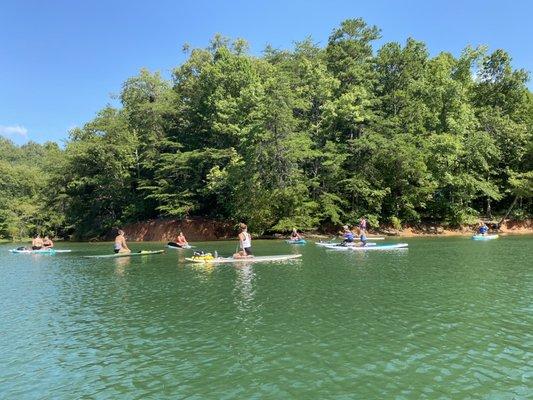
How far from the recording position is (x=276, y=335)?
11703mm

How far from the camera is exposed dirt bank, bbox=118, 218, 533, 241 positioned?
51.5m

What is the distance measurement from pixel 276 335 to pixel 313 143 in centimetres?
3948

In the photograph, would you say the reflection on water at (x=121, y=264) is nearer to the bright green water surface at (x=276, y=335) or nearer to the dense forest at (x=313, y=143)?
the bright green water surface at (x=276, y=335)

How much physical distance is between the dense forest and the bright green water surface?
94.2 ft

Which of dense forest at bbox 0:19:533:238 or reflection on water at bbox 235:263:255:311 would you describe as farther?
dense forest at bbox 0:19:533:238

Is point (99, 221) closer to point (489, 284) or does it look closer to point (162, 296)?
point (162, 296)

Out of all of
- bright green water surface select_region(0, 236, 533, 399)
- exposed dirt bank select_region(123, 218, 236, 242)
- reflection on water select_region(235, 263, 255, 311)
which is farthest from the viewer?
exposed dirt bank select_region(123, 218, 236, 242)

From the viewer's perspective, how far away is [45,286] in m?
20.7

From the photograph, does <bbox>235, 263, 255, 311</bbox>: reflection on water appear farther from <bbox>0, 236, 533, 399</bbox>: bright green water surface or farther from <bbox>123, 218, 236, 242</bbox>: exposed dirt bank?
<bbox>123, 218, 236, 242</bbox>: exposed dirt bank

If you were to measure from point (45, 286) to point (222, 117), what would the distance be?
116ft

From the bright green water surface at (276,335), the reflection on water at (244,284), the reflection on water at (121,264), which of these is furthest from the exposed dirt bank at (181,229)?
the bright green water surface at (276,335)

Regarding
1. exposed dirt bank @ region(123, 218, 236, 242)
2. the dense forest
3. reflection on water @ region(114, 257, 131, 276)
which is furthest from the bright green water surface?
exposed dirt bank @ region(123, 218, 236, 242)

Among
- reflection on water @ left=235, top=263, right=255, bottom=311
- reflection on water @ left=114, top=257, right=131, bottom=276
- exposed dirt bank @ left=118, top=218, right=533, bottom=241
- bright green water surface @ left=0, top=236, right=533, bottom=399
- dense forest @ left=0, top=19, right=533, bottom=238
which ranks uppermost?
dense forest @ left=0, top=19, right=533, bottom=238

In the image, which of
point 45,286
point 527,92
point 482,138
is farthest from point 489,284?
point 527,92
